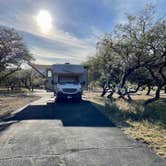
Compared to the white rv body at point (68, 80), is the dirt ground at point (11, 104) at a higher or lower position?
lower

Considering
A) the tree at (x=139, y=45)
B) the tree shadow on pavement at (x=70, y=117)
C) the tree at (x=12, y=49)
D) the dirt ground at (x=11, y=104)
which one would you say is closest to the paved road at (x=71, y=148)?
the tree shadow on pavement at (x=70, y=117)

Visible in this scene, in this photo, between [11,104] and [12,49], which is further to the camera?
[12,49]

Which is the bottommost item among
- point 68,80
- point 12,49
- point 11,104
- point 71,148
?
point 71,148

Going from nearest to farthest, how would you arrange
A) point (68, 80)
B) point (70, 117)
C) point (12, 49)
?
point (70, 117)
point (68, 80)
point (12, 49)

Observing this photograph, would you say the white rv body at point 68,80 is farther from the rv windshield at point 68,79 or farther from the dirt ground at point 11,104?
the dirt ground at point 11,104

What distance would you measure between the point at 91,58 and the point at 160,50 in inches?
446

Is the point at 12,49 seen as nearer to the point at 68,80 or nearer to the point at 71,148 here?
the point at 68,80

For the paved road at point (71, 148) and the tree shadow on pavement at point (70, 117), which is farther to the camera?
the tree shadow on pavement at point (70, 117)

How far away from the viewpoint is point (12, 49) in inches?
1249

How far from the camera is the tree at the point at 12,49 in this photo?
102 feet

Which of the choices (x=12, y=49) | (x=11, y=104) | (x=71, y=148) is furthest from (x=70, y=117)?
(x=12, y=49)

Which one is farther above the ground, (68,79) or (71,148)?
(68,79)

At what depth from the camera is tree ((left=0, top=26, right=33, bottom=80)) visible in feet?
102

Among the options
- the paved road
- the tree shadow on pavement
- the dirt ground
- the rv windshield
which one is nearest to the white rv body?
the rv windshield
